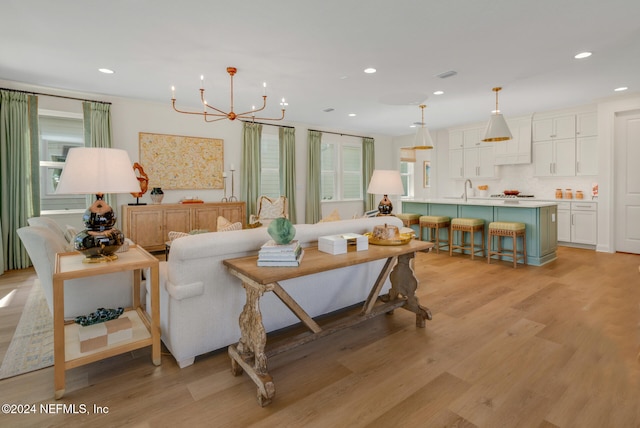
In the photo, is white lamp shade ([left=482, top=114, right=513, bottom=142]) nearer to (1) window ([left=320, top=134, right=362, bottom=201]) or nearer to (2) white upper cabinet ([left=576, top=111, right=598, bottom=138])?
(2) white upper cabinet ([left=576, top=111, right=598, bottom=138])

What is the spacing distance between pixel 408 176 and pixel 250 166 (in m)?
4.72

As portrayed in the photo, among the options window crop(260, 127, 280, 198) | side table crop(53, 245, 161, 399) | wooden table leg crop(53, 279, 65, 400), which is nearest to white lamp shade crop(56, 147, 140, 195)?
side table crop(53, 245, 161, 399)

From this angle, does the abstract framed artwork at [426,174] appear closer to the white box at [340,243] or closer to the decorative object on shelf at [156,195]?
the decorative object on shelf at [156,195]

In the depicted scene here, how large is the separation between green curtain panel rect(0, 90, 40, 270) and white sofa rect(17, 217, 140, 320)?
2.65m

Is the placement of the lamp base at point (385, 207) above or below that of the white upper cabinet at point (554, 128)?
below

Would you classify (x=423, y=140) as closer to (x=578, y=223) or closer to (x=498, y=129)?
(x=498, y=129)

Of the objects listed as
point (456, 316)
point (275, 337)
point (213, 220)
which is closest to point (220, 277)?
point (275, 337)

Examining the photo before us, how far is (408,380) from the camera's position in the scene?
1.98m

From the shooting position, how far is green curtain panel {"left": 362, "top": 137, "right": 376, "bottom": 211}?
8.75 m

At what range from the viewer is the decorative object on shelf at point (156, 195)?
17.9 ft

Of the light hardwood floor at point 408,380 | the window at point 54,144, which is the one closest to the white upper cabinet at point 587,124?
the light hardwood floor at point 408,380

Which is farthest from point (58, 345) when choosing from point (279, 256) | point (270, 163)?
point (270, 163)

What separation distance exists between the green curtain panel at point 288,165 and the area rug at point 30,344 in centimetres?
468

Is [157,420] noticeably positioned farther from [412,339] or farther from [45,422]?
[412,339]
